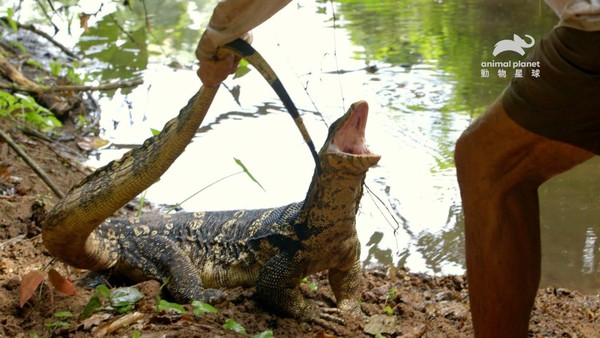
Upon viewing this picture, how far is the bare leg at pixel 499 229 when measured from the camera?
308 centimetres

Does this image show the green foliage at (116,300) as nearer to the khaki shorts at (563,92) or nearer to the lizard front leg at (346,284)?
the lizard front leg at (346,284)

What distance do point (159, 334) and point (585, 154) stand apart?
6.08 ft

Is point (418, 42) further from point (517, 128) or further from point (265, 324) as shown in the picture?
point (517, 128)

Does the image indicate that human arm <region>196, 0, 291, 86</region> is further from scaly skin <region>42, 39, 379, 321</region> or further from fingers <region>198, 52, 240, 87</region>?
scaly skin <region>42, 39, 379, 321</region>

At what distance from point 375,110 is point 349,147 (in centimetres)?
368

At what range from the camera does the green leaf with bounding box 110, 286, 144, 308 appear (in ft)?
12.7

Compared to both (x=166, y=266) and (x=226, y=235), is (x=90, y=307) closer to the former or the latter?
(x=166, y=266)

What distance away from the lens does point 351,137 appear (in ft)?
14.9

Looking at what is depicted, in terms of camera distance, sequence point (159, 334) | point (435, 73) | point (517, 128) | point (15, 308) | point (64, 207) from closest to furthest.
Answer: point (517, 128)
point (159, 334)
point (15, 308)
point (64, 207)
point (435, 73)

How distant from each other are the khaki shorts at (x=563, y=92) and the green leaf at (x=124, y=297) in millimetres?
2045

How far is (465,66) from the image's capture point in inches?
361

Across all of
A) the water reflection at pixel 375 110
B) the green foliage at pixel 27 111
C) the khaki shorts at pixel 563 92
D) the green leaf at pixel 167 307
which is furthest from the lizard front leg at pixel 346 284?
the green foliage at pixel 27 111

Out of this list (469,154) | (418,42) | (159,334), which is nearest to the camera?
(469,154)

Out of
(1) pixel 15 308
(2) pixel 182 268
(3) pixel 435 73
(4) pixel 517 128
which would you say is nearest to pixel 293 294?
(2) pixel 182 268
